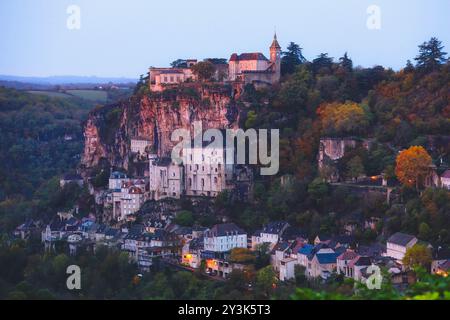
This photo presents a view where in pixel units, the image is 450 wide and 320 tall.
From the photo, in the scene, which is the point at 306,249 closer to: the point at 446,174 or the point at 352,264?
the point at 352,264

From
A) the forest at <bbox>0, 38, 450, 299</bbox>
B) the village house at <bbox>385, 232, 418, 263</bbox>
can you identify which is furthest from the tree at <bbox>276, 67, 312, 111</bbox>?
the village house at <bbox>385, 232, 418, 263</bbox>

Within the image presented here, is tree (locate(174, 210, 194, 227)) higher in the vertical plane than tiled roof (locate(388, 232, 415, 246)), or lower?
lower

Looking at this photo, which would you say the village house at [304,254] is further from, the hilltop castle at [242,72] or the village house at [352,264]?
the hilltop castle at [242,72]

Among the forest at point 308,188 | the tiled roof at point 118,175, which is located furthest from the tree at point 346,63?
the tiled roof at point 118,175

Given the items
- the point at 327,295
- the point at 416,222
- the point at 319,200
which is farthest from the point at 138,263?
the point at 327,295

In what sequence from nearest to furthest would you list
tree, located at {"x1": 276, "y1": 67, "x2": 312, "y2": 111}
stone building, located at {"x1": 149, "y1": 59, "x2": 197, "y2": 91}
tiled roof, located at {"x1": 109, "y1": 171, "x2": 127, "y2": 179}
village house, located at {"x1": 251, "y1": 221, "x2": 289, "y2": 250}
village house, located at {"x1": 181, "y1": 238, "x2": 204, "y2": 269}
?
village house, located at {"x1": 181, "y1": 238, "x2": 204, "y2": 269}, village house, located at {"x1": 251, "y1": 221, "x2": 289, "y2": 250}, tree, located at {"x1": 276, "y1": 67, "x2": 312, "y2": 111}, tiled roof, located at {"x1": 109, "y1": 171, "x2": 127, "y2": 179}, stone building, located at {"x1": 149, "y1": 59, "x2": 197, "y2": 91}

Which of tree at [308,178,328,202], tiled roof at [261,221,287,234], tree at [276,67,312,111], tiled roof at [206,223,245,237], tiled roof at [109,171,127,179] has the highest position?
tree at [276,67,312,111]

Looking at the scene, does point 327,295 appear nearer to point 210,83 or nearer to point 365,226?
point 365,226

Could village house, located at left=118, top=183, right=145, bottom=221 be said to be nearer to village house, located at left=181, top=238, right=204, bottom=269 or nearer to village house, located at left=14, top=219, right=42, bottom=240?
village house, located at left=14, top=219, right=42, bottom=240
